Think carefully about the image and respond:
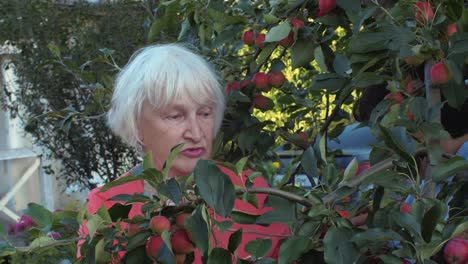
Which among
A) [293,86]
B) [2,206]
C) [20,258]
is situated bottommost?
[2,206]

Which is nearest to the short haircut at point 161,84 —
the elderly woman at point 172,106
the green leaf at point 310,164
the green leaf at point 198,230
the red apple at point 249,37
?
the elderly woman at point 172,106

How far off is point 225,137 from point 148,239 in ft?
3.17

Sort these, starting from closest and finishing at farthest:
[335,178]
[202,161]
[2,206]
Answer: [202,161] → [335,178] → [2,206]

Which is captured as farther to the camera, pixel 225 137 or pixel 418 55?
pixel 225 137

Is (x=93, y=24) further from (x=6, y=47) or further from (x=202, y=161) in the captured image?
(x=202, y=161)

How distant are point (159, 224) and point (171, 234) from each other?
28 millimetres

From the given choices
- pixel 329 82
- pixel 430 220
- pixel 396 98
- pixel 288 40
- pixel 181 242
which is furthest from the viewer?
pixel 288 40

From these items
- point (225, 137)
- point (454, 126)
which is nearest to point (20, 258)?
point (225, 137)

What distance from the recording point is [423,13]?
1.33 meters

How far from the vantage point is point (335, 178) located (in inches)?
48.9

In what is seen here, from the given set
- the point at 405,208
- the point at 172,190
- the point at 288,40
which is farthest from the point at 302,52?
the point at 172,190

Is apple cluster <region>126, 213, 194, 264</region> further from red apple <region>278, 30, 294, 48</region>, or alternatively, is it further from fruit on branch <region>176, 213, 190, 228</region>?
red apple <region>278, 30, 294, 48</region>

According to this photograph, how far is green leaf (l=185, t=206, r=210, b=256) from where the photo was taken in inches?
41.9

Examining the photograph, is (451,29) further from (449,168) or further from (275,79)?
(275,79)
